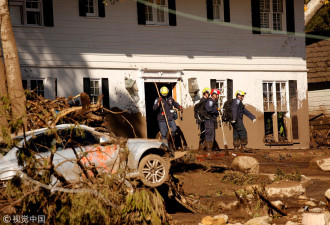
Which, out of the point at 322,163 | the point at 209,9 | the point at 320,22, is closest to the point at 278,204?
the point at 322,163

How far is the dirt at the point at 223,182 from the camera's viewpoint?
1325cm

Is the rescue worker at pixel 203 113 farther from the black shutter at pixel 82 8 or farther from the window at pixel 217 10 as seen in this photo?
the black shutter at pixel 82 8

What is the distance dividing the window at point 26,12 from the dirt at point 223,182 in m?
6.42

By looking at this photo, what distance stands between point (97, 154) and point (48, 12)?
940cm

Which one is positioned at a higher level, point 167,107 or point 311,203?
point 167,107

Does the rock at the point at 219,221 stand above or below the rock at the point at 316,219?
below

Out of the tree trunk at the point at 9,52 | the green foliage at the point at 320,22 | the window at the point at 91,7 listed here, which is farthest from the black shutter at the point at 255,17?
the tree trunk at the point at 9,52

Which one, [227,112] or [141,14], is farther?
[227,112]

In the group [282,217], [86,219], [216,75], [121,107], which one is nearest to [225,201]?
[282,217]

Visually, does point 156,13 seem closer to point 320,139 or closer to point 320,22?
point 320,139

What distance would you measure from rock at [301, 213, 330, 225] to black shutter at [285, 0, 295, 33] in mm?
15412

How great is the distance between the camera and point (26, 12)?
68.9 ft

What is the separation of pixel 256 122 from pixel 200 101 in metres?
3.13

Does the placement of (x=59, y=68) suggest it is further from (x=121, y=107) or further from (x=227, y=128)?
(x=227, y=128)
